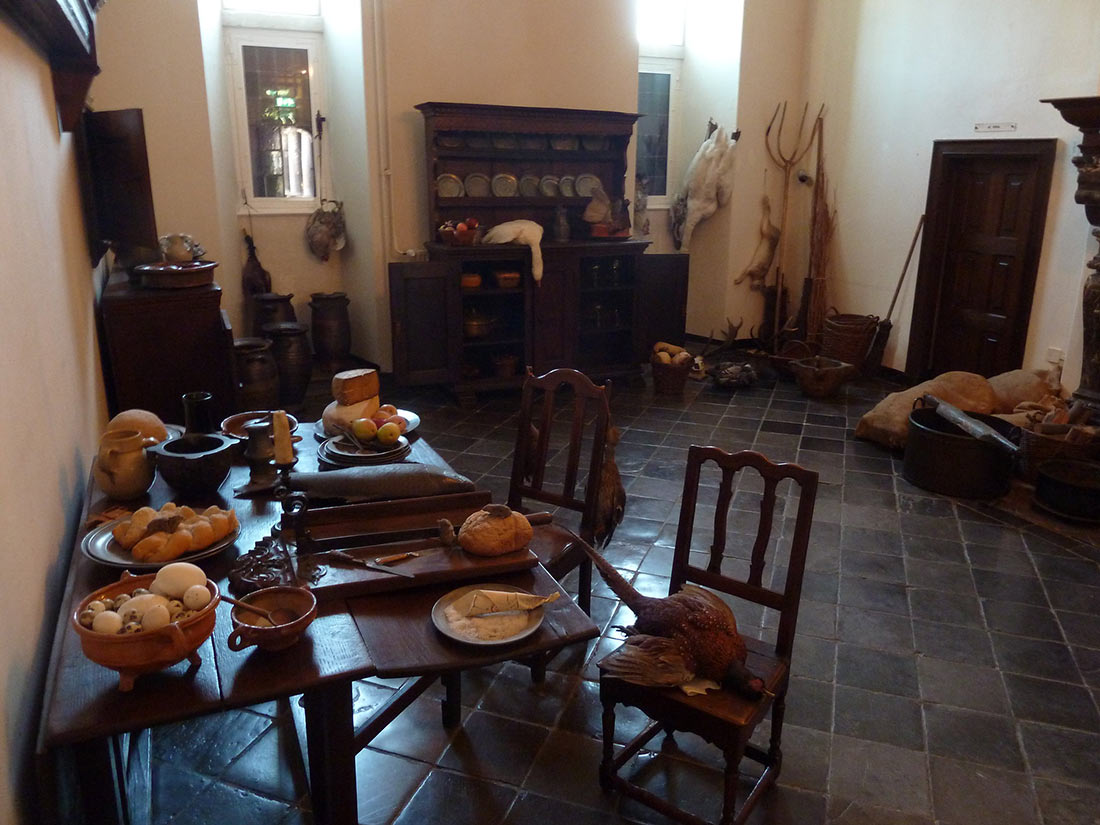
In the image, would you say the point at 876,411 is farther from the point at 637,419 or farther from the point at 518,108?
the point at 518,108

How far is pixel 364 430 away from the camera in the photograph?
8.46 feet

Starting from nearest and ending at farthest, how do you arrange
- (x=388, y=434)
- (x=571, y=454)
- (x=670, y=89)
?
1. (x=388, y=434)
2. (x=571, y=454)
3. (x=670, y=89)

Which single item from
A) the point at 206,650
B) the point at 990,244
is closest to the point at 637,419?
the point at 990,244

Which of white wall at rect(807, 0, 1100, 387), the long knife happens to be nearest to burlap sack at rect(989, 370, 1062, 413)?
white wall at rect(807, 0, 1100, 387)

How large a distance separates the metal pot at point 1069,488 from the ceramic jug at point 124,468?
417cm

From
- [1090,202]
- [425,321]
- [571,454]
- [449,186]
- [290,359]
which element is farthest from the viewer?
[449,186]

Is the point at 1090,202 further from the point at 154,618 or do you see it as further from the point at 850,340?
the point at 154,618

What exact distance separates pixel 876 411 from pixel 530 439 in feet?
10.5

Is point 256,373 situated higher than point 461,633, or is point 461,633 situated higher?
point 461,633

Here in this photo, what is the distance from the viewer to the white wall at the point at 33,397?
57.2 inches

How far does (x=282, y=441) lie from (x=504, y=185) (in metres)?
4.61

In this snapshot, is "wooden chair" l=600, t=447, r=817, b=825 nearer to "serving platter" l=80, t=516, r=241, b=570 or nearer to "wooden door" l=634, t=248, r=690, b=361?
"serving platter" l=80, t=516, r=241, b=570

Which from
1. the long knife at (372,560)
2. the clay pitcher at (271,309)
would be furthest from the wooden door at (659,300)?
the long knife at (372,560)

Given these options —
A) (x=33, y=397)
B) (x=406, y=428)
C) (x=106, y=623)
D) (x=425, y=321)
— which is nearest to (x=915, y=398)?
(x=425, y=321)
